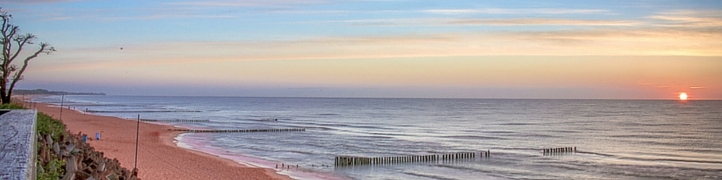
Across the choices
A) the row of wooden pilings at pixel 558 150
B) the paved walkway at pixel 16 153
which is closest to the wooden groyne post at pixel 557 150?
the row of wooden pilings at pixel 558 150

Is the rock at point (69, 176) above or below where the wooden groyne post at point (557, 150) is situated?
above

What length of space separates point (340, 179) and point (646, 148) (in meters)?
32.9

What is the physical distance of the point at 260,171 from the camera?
30844mm

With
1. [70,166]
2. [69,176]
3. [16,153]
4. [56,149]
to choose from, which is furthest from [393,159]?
[16,153]

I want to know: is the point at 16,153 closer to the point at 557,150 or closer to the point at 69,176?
the point at 69,176

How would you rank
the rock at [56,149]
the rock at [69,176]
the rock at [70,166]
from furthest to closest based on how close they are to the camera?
the rock at [56,149], the rock at [70,166], the rock at [69,176]

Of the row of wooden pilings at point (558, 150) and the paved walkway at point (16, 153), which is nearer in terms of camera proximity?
the paved walkway at point (16, 153)

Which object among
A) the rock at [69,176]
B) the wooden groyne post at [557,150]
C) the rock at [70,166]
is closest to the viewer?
the rock at [69,176]

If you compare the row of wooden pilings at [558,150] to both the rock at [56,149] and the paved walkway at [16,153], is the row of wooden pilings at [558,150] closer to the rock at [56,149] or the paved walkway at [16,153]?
the rock at [56,149]

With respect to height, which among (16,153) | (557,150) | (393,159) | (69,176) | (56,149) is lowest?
(393,159)

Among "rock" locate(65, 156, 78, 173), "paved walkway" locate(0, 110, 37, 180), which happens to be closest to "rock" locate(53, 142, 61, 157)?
"rock" locate(65, 156, 78, 173)

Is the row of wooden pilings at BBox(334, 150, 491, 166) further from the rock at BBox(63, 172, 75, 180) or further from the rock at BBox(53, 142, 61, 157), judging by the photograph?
the rock at BBox(63, 172, 75, 180)

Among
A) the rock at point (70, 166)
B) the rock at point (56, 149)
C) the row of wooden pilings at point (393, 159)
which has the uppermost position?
the rock at point (56, 149)

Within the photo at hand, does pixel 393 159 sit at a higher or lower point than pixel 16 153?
lower
